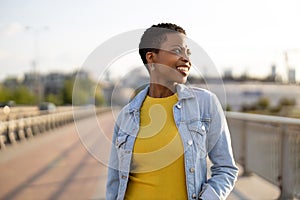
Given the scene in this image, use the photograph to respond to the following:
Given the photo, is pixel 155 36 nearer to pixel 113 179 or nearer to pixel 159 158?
pixel 159 158

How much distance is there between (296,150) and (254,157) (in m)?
1.85

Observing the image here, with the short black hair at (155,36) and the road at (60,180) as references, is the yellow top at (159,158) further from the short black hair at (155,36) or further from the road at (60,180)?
the road at (60,180)

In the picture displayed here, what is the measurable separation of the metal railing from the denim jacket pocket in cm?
368

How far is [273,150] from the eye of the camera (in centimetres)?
680

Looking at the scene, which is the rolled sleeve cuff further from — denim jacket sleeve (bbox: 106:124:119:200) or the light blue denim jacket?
denim jacket sleeve (bbox: 106:124:119:200)

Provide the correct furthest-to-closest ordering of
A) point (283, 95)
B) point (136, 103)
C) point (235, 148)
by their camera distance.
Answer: point (283, 95)
point (235, 148)
point (136, 103)

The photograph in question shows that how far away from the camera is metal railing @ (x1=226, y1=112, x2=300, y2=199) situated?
6094 millimetres

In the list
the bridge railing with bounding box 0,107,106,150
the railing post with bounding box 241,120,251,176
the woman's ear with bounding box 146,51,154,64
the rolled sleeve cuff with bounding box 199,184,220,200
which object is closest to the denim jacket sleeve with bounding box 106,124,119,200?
→ the woman's ear with bounding box 146,51,154,64

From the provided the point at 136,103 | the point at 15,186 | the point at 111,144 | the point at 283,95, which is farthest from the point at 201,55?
the point at 283,95

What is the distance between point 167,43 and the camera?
233 cm

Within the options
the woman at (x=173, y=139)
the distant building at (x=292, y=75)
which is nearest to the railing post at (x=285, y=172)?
the woman at (x=173, y=139)

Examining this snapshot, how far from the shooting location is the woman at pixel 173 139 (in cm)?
224

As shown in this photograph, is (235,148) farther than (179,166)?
Yes

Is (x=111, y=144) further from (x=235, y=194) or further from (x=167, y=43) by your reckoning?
(x=235, y=194)
